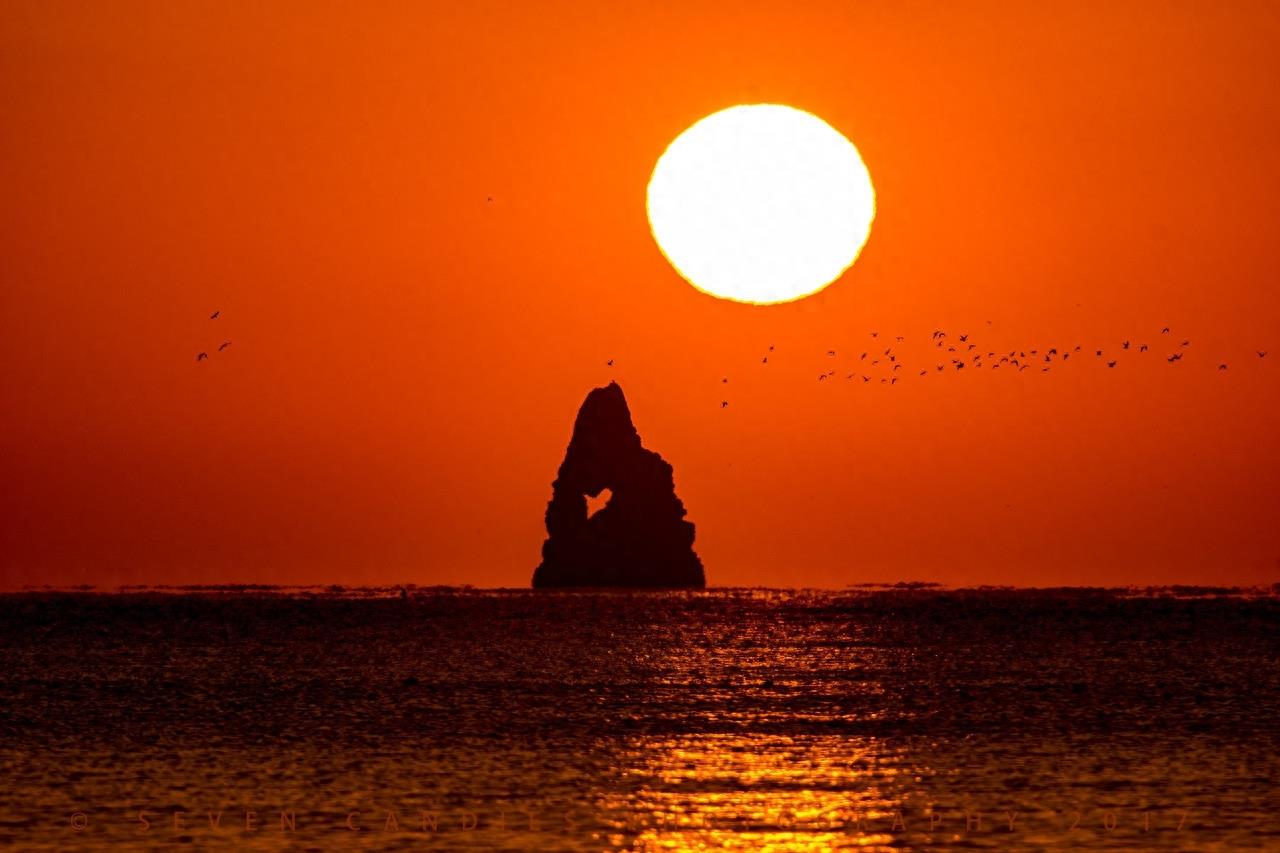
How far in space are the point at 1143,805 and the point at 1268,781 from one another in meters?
5.85

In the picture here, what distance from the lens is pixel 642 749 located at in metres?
55.6

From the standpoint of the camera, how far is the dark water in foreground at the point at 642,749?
131ft

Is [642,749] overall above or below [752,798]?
above

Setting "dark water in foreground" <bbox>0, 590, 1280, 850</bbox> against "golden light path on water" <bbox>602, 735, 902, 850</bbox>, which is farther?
"dark water in foreground" <bbox>0, 590, 1280, 850</bbox>

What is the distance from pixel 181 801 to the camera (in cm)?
4397

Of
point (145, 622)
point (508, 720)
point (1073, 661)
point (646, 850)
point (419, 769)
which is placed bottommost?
point (646, 850)

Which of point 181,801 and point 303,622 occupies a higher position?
point 303,622

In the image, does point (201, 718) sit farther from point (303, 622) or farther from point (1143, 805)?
point (303, 622)

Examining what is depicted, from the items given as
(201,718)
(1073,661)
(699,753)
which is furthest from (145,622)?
(699,753)

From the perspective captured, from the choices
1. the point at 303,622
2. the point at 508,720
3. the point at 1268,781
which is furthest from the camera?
the point at 303,622

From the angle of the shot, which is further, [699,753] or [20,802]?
[699,753]

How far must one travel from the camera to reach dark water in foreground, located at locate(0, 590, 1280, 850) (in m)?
39.8

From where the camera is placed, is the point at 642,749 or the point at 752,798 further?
the point at 642,749

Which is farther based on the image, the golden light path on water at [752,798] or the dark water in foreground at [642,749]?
the dark water in foreground at [642,749]
